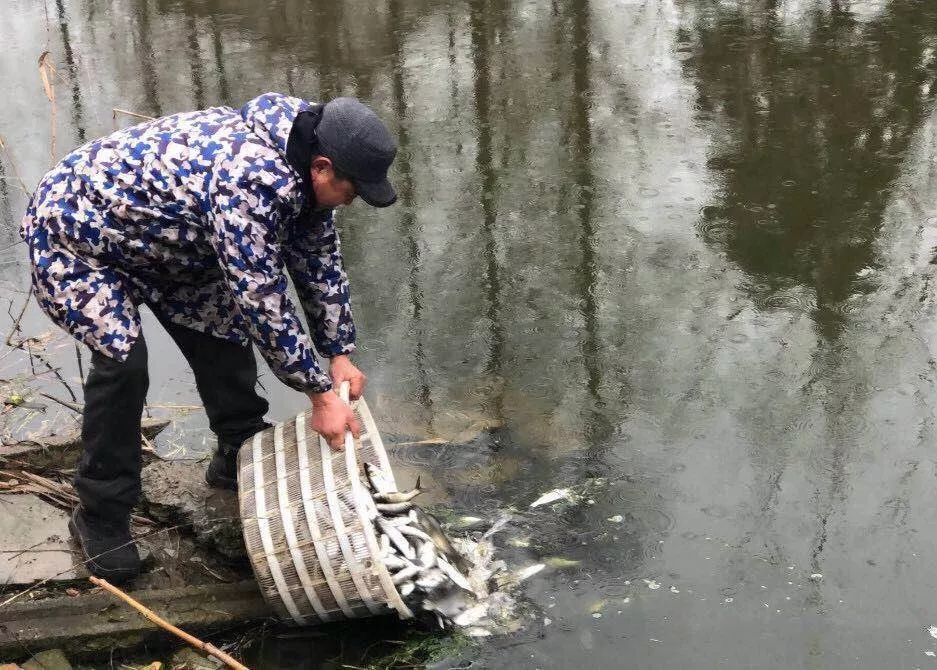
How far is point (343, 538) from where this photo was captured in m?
3.24

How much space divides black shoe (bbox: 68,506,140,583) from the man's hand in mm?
891

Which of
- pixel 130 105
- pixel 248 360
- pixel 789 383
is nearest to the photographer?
pixel 248 360

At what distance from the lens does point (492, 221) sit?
6.14 m

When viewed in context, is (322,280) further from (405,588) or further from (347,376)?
(405,588)

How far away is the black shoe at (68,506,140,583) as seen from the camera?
143 inches

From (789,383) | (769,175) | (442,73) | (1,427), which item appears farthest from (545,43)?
(1,427)

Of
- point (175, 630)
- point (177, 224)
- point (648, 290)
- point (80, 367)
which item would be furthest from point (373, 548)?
point (648, 290)

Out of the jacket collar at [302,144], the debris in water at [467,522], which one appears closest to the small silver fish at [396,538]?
the debris in water at [467,522]

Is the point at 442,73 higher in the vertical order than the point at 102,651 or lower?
higher

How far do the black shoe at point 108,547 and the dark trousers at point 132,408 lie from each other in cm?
7

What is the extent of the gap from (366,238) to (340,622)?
9.62ft

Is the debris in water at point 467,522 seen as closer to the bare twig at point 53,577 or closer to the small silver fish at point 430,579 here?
the small silver fish at point 430,579

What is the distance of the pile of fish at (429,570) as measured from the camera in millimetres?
3328

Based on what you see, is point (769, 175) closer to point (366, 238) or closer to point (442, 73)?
point (366, 238)
